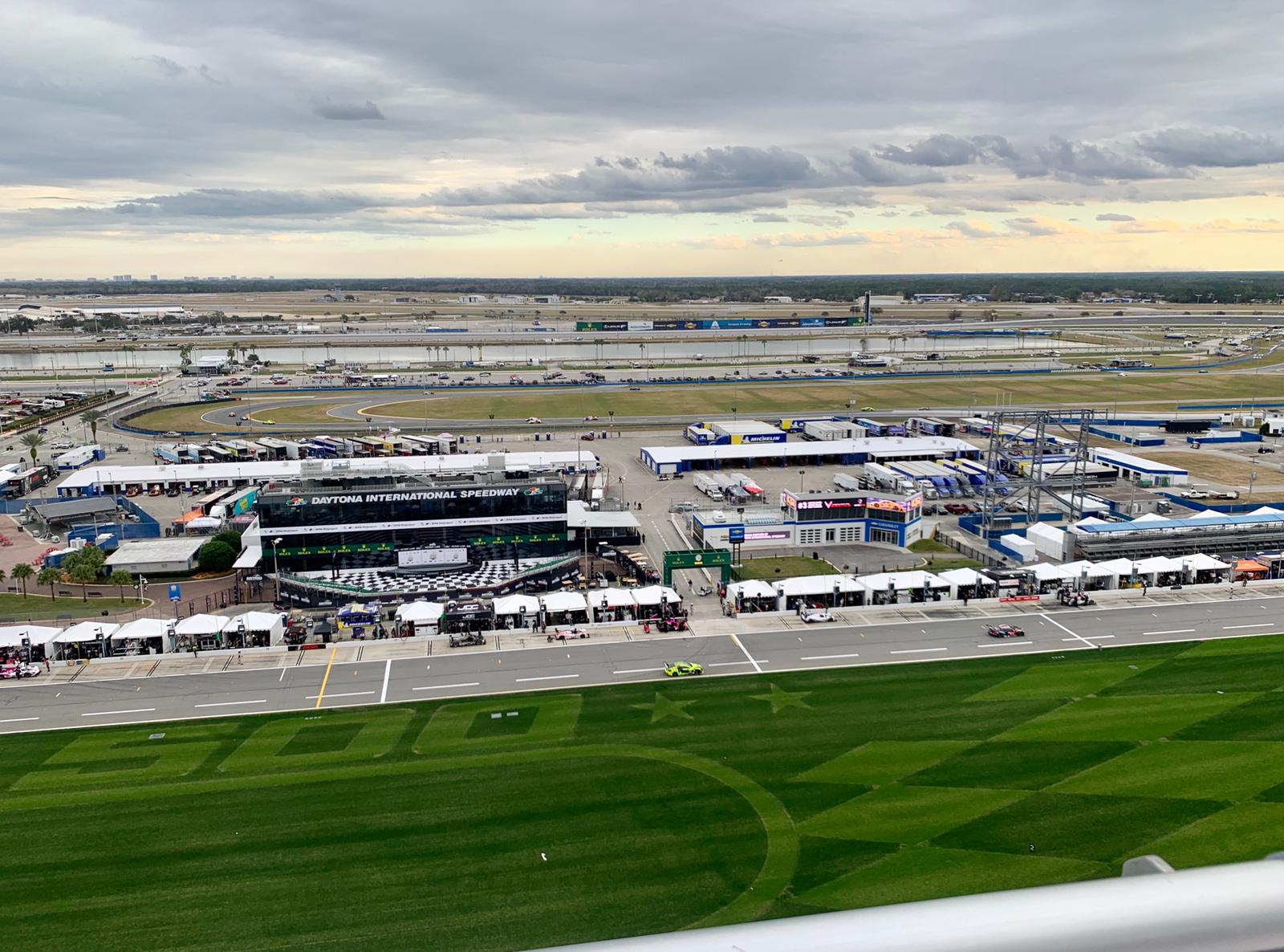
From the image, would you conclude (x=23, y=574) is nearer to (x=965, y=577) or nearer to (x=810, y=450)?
(x=965, y=577)

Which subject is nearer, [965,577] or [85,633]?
[85,633]

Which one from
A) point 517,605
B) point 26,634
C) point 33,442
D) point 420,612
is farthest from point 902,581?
point 33,442

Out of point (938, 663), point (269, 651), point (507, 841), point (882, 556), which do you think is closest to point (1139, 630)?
point (938, 663)

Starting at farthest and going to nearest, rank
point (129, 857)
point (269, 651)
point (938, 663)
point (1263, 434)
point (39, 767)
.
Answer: point (1263, 434)
point (269, 651)
point (938, 663)
point (39, 767)
point (129, 857)

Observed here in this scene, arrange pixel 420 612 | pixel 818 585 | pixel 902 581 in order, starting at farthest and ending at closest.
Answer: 1. pixel 902 581
2. pixel 818 585
3. pixel 420 612

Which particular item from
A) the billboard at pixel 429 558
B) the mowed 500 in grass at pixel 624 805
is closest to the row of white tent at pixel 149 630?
the mowed 500 in grass at pixel 624 805

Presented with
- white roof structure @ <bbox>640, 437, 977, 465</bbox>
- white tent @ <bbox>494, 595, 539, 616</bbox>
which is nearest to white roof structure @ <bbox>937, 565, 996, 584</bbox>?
white tent @ <bbox>494, 595, 539, 616</bbox>

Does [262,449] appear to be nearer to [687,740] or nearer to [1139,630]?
[687,740]
